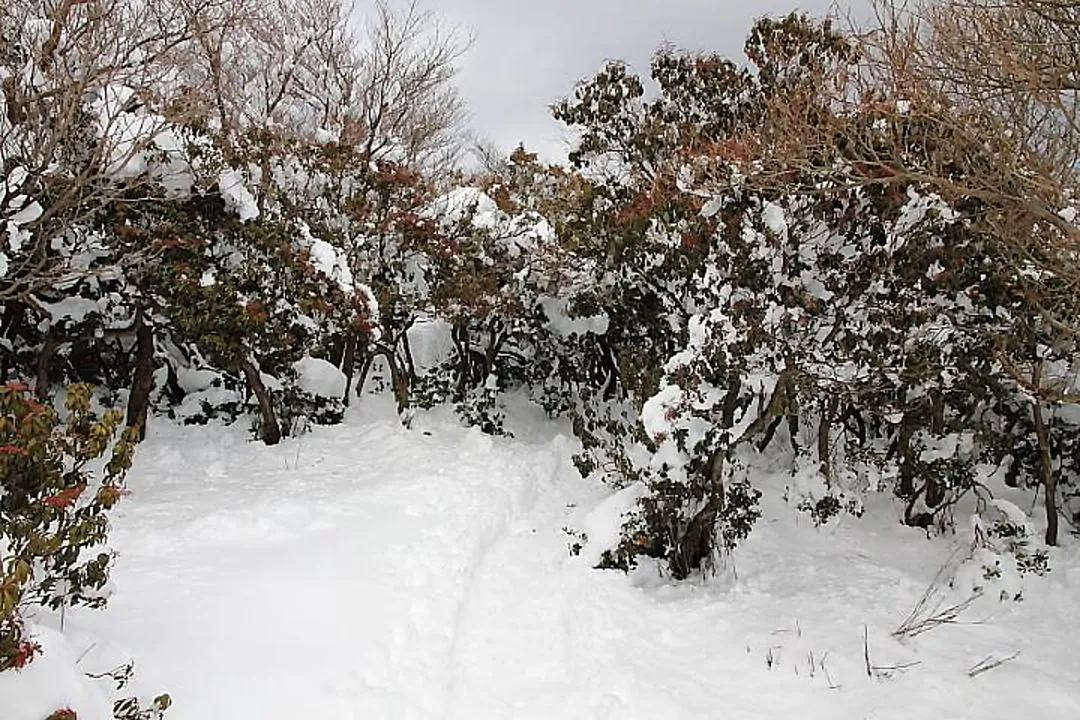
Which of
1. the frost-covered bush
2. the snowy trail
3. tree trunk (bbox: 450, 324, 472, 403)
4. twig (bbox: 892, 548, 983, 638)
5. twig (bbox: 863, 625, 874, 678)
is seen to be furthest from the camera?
tree trunk (bbox: 450, 324, 472, 403)

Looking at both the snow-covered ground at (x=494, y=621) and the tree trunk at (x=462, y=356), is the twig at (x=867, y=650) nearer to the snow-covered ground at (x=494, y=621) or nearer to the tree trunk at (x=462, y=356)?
the snow-covered ground at (x=494, y=621)

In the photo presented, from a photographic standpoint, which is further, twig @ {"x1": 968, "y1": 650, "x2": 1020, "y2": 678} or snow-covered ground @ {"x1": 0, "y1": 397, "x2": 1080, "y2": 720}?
twig @ {"x1": 968, "y1": 650, "x2": 1020, "y2": 678}

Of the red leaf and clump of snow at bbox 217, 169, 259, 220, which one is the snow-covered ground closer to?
the red leaf

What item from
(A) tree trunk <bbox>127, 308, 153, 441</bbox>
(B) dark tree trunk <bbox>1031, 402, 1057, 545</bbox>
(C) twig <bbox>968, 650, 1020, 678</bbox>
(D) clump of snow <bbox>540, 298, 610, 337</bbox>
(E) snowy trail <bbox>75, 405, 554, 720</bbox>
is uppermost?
(D) clump of snow <bbox>540, 298, 610, 337</bbox>

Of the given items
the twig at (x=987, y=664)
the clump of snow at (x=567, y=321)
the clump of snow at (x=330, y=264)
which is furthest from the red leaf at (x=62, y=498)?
the clump of snow at (x=567, y=321)

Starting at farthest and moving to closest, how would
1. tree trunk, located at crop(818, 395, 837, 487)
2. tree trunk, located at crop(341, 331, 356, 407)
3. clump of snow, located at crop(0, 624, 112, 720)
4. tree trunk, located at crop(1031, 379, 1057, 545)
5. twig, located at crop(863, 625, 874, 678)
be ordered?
tree trunk, located at crop(341, 331, 356, 407) < tree trunk, located at crop(1031, 379, 1057, 545) < tree trunk, located at crop(818, 395, 837, 487) < twig, located at crop(863, 625, 874, 678) < clump of snow, located at crop(0, 624, 112, 720)

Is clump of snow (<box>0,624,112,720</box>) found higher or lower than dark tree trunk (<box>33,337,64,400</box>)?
lower

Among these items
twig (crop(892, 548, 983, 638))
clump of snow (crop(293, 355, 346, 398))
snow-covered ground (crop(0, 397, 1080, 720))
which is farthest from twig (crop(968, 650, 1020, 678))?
clump of snow (crop(293, 355, 346, 398))

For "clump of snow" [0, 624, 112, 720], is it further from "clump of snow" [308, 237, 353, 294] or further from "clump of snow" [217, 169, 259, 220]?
"clump of snow" [308, 237, 353, 294]

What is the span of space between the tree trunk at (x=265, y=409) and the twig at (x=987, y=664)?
8.62 m

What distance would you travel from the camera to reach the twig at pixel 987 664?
16.5ft

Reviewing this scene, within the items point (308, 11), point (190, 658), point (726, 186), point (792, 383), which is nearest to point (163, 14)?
point (726, 186)

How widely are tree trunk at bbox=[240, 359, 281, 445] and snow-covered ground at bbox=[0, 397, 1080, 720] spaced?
1800 mm

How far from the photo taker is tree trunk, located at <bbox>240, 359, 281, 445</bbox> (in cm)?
1067
